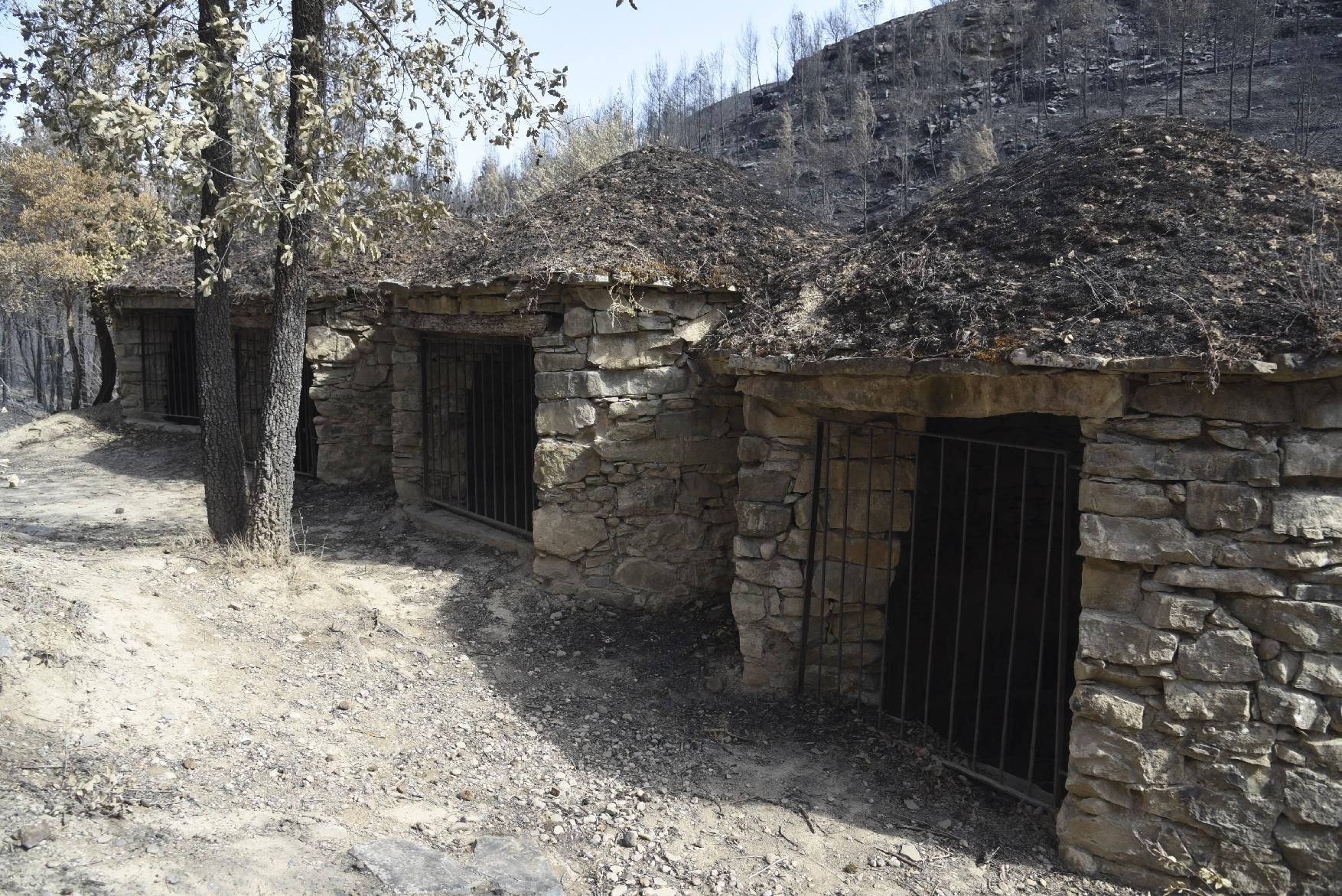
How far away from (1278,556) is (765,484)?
101 inches

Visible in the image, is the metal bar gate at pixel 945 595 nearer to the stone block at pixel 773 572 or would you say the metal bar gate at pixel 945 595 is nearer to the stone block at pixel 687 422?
the stone block at pixel 773 572

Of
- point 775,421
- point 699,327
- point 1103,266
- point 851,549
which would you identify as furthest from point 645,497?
point 1103,266

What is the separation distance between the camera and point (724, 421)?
6.80 meters

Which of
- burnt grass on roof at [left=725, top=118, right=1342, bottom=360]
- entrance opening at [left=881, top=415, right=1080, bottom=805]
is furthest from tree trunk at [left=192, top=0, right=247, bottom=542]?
entrance opening at [left=881, top=415, right=1080, bottom=805]

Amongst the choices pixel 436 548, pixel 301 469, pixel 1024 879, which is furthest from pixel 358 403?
pixel 1024 879

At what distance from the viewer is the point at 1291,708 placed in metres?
3.68

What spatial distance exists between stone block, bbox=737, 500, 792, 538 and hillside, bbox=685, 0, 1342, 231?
13453mm

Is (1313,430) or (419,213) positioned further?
(419,213)

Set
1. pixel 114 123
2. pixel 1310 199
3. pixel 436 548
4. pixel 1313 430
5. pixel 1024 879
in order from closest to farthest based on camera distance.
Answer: pixel 1313 430 → pixel 1024 879 → pixel 1310 199 → pixel 114 123 → pixel 436 548

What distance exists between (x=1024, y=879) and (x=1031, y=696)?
3.09 m

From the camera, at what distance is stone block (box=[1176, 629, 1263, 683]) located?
3754 millimetres

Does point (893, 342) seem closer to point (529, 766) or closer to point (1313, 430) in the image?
point (1313, 430)

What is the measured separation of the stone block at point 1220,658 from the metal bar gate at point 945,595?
554mm

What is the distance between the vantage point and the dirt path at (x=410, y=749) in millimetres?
3709
